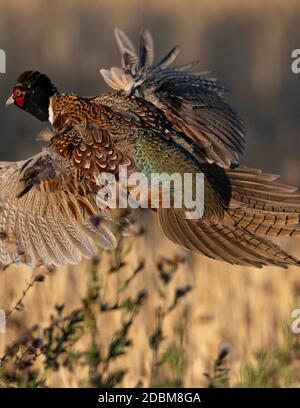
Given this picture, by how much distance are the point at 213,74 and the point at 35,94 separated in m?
4.99

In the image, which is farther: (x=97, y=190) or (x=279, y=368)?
(x=97, y=190)

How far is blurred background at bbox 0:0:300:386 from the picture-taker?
604 cm

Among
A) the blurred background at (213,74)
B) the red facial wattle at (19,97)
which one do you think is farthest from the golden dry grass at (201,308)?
the red facial wattle at (19,97)

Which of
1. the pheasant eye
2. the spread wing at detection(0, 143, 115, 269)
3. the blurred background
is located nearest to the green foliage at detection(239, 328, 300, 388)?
the blurred background

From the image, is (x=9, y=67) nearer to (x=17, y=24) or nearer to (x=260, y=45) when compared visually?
(x=17, y=24)

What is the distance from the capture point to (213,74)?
10.6 metres

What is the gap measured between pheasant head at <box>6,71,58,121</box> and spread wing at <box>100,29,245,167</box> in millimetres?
387

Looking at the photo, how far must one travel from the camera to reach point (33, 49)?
11148mm

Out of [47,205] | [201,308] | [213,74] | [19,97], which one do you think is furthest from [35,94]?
[213,74]

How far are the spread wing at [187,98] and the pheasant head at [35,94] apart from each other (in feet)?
1.27

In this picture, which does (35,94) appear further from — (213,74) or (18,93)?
(213,74)

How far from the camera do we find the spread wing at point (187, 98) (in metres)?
5.77
